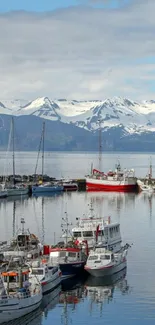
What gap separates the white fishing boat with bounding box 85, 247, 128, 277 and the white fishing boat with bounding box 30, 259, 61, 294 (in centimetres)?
297

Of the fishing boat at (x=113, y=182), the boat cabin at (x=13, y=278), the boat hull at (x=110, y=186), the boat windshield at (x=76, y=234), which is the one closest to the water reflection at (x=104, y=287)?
the boat cabin at (x=13, y=278)

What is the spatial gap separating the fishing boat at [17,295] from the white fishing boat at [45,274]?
1290 mm

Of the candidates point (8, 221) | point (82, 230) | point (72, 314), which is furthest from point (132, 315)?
point (8, 221)

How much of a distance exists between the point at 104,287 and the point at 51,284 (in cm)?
386

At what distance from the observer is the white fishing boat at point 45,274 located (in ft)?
135

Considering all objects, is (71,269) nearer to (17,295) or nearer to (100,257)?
(100,257)

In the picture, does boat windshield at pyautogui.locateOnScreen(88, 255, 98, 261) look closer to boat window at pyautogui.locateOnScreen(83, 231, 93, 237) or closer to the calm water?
the calm water

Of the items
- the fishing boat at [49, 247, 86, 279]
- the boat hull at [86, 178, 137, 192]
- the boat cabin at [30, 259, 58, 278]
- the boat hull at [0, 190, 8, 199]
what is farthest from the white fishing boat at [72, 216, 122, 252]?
the boat hull at [86, 178, 137, 192]

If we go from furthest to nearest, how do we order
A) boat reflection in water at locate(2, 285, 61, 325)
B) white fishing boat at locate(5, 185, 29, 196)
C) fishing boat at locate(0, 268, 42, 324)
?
white fishing boat at locate(5, 185, 29, 196), boat reflection in water at locate(2, 285, 61, 325), fishing boat at locate(0, 268, 42, 324)

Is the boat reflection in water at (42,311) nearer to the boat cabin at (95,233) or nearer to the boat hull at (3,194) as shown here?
the boat cabin at (95,233)

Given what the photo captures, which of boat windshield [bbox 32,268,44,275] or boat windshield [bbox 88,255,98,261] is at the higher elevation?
boat windshield [bbox 88,255,98,261]

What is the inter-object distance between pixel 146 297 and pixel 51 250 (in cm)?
748

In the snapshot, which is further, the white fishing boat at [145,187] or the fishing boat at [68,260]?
the white fishing boat at [145,187]

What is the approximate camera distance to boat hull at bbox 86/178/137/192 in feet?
393
